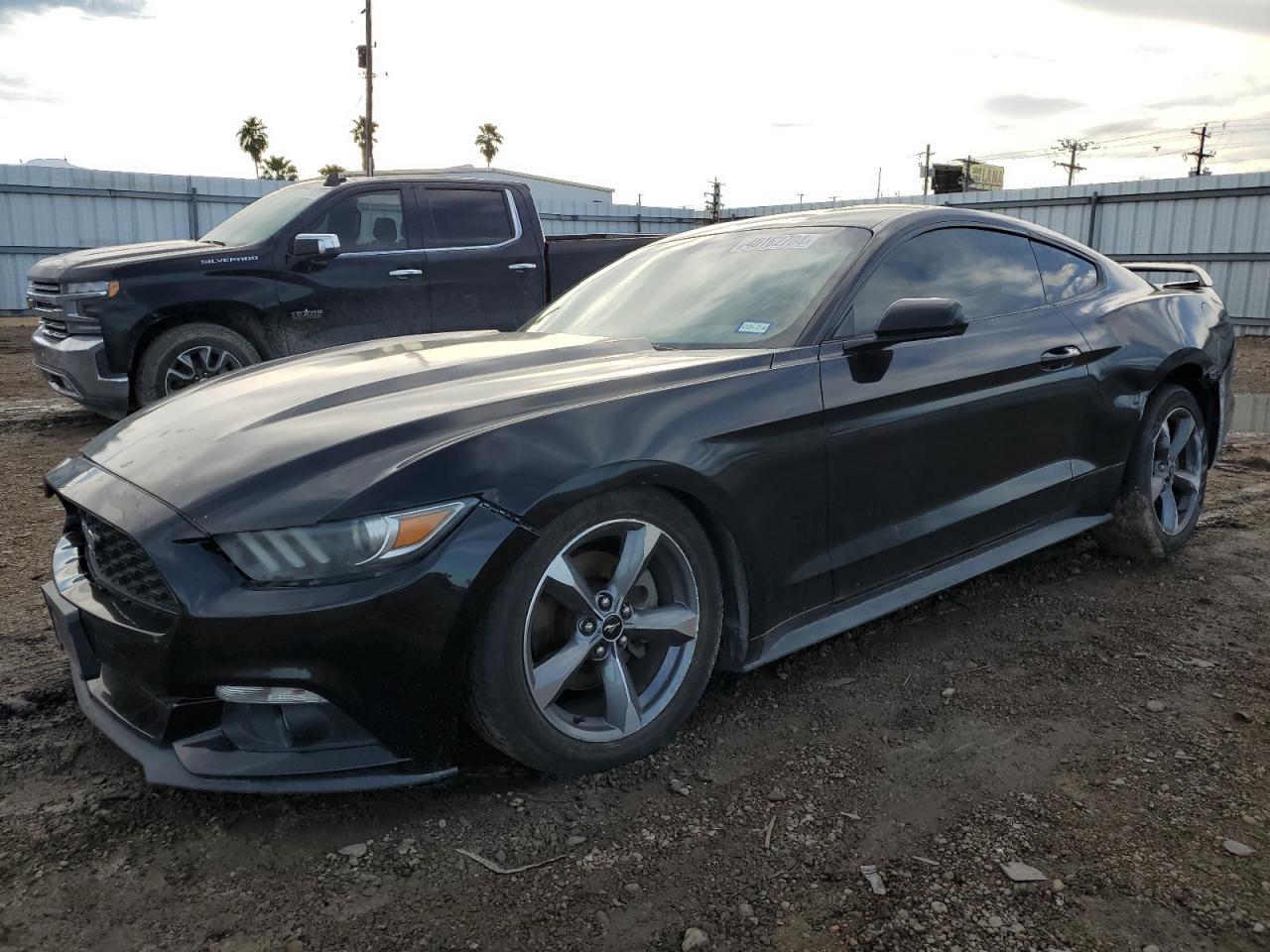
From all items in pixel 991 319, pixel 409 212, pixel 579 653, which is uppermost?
pixel 409 212

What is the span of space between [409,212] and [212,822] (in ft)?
20.5

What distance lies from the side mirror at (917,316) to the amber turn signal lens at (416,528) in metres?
1.55

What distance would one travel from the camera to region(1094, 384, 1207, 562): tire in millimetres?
4160

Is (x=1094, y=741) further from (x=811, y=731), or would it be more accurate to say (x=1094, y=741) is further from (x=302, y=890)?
(x=302, y=890)

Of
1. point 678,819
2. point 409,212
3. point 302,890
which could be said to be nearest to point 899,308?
point 678,819

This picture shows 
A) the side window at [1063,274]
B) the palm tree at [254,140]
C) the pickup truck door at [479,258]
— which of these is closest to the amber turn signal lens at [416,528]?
the side window at [1063,274]

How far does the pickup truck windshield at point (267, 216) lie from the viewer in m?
7.49

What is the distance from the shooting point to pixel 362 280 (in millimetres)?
7547

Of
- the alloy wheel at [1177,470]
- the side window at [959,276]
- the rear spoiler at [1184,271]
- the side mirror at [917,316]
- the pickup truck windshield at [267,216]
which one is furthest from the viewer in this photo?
the pickup truck windshield at [267,216]

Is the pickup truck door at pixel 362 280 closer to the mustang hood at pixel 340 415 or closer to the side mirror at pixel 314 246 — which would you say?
the side mirror at pixel 314 246

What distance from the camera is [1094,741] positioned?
2783 millimetres

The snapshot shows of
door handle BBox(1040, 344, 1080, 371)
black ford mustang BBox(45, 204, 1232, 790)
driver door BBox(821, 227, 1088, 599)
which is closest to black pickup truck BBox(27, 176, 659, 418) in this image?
black ford mustang BBox(45, 204, 1232, 790)

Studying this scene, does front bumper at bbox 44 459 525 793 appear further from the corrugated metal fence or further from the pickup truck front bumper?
the corrugated metal fence

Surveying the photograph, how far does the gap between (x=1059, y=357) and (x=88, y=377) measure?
20.1 feet
